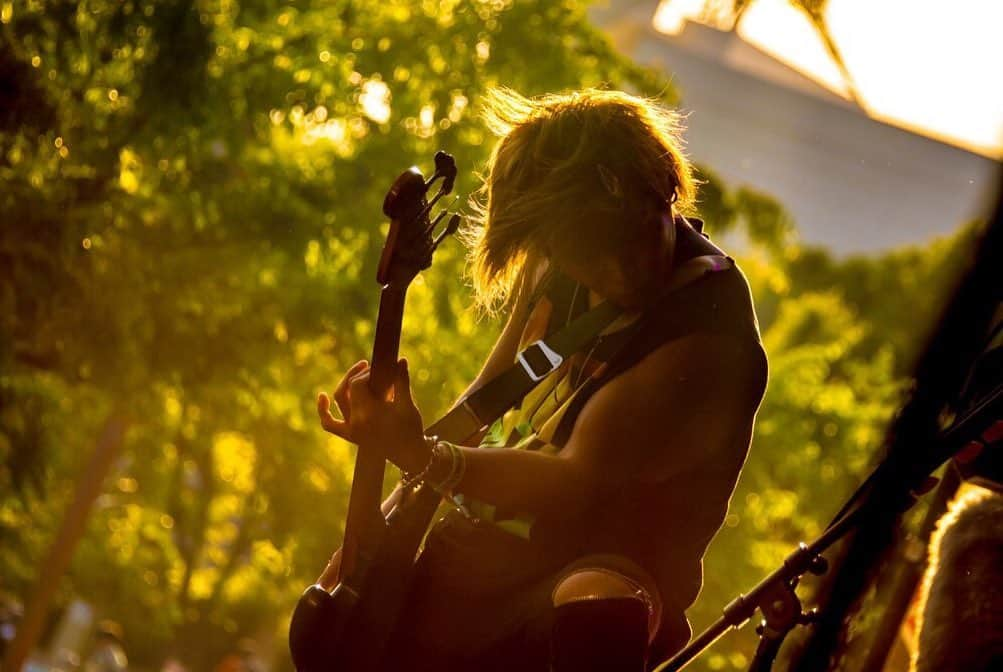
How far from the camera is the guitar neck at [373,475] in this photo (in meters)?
2.33

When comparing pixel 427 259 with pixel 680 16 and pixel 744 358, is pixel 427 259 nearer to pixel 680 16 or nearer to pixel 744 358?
pixel 744 358

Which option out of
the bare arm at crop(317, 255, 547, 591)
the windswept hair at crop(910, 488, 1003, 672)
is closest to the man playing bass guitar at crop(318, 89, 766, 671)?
the bare arm at crop(317, 255, 547, 591)

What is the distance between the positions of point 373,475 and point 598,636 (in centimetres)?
50

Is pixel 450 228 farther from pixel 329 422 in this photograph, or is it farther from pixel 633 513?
pixel 633 513

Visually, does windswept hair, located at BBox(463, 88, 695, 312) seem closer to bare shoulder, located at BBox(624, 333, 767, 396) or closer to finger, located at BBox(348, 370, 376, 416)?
bare shoulder, located at BBox(624, 333, 767, 396)

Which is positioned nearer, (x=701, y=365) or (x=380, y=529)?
(x=701, y=365)

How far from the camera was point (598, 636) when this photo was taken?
2270 millimetres

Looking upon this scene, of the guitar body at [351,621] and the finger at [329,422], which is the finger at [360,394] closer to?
the finger at [329,422]

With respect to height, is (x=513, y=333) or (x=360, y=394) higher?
(x=360, y=394)

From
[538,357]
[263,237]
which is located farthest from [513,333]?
[263,237]

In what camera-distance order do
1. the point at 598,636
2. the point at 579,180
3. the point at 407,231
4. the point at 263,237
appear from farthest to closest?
1. the point at 263,237
2. the point at 579,180
3. the point at 407,231
4. the point at 598,636

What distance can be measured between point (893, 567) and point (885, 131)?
72.1 m

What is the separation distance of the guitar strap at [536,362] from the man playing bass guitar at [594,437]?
12mm

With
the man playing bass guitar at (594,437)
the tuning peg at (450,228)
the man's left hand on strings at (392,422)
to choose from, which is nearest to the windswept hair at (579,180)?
the man playing bass guitar at (594,437)
